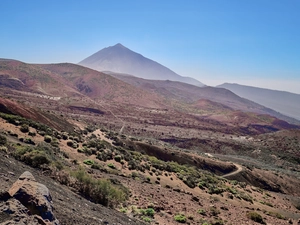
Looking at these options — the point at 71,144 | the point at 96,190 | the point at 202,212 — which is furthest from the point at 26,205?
the point at 71,144

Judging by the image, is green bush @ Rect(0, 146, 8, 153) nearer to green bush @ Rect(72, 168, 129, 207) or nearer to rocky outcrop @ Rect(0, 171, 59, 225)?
green bush @ Rect(72, 168, 129, 207)

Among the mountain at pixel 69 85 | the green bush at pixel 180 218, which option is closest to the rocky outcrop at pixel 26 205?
the green bush at pixel 180 218

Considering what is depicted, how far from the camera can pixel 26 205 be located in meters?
4.75

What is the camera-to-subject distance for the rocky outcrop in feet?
13.9

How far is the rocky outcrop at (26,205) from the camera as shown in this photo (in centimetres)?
425

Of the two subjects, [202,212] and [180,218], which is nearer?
[180,218]

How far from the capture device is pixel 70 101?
8794 centimetres

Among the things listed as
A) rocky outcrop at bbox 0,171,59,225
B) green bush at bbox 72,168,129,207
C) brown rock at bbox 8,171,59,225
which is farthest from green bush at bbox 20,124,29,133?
brown rock at bbox 8,171,59,225

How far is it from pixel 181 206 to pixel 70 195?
668cm

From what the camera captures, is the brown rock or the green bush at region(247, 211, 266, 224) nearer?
the brown rock

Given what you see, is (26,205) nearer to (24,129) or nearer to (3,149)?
(3,149)

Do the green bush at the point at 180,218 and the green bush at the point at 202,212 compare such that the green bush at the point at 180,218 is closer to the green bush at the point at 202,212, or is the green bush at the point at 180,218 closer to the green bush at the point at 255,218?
the green bush at the point at 202,212

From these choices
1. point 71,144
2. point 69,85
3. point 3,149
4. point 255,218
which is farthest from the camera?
point 69,85

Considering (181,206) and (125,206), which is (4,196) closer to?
(125,206)
